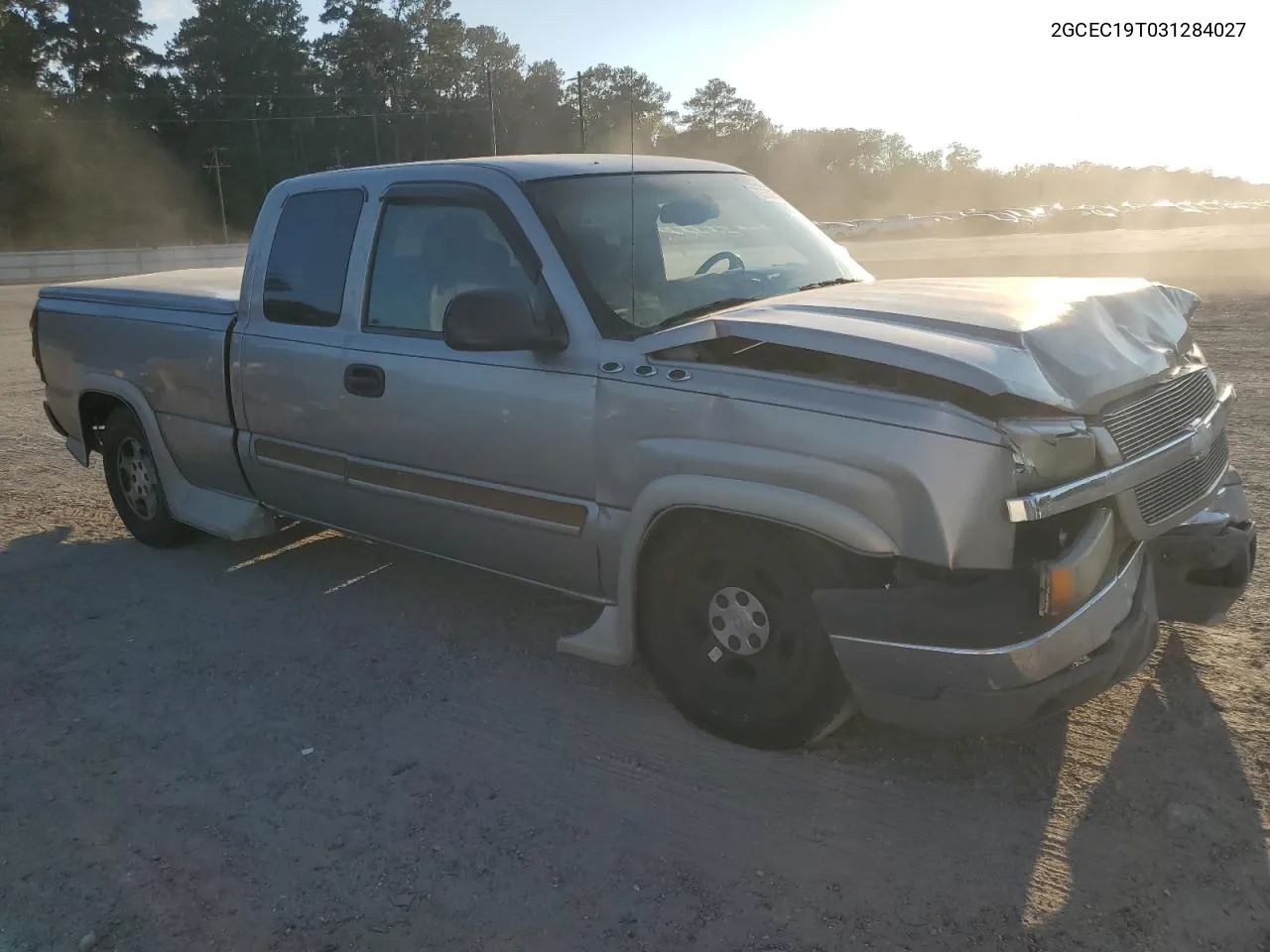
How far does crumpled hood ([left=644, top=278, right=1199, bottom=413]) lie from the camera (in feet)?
9.68

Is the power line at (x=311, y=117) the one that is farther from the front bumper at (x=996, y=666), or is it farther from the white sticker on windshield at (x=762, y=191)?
the front bumper at (x=996, y=666)

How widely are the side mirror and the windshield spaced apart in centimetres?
21

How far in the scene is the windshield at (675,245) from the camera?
389 cm

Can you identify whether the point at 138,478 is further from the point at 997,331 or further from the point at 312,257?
the point at 997,331

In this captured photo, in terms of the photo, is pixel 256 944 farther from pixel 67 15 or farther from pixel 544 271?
pixel 67 15

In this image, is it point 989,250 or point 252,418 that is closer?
point 252,418

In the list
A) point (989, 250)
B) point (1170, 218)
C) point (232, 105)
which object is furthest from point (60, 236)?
point (1170, 218)

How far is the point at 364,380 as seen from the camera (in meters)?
4.45

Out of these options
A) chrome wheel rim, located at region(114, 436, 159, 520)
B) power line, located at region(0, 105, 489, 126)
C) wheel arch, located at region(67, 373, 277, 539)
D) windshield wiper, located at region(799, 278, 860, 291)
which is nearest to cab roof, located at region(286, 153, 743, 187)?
windshield wiper, located at region(799, 278, 860, 291)

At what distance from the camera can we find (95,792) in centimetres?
354

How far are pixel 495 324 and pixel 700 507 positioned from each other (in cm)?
96

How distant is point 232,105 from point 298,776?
79092mm

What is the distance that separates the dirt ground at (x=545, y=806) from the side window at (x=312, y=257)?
4.71ft

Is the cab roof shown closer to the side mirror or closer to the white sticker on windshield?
the white sticker on windshield
